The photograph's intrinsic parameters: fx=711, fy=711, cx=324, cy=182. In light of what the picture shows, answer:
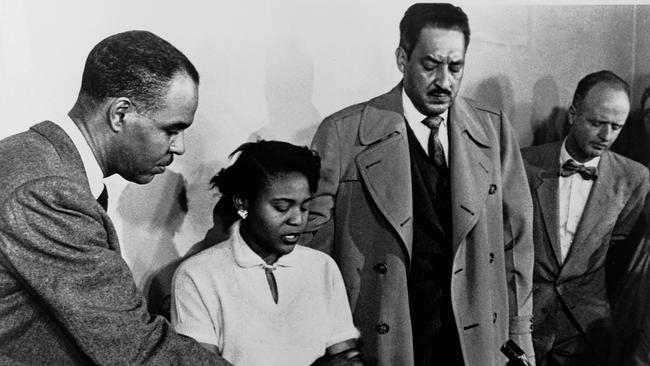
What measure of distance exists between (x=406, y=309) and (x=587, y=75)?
745 millimetres

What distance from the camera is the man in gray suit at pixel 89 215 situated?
1086 millimetres

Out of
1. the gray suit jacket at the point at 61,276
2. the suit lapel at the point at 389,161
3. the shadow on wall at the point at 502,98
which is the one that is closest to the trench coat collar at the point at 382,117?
the suit lapel at the point at 389,161

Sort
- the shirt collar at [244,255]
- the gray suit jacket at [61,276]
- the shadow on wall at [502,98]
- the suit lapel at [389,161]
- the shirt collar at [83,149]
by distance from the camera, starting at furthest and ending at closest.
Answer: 1. the shadow on wall at [502,98]
2. the suit lapel at [389,161]
3. the shirt collar at [244,255]
4. the shirt collar at [83,149]
5. the gray suit jacket at [61,276]

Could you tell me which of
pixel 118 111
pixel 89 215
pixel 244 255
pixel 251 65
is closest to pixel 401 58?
pixel 251 65

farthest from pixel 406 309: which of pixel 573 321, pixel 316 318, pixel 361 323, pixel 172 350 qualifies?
pixel 172 350

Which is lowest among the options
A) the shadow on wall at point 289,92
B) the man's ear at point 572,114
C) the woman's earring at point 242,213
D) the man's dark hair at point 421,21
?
the woman's earring at point 242,213

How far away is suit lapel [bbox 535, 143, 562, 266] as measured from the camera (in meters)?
1.78

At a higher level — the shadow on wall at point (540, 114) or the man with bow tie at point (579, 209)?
the shadow on wall at point (540, 114)

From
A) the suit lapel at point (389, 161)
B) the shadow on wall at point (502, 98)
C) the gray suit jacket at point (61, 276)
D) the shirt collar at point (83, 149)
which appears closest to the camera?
the gray suit jacket at point (61, 276)

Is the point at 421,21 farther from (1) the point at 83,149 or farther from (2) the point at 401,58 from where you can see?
(1) the point at 83,149

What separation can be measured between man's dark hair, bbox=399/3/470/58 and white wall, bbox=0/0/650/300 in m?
0.02

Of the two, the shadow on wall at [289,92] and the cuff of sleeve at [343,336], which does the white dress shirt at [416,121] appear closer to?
the shadow on wall at [289,92]

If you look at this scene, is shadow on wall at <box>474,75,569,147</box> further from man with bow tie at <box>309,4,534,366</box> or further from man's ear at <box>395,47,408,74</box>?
man's ear at <box>395,47,408,74</box>

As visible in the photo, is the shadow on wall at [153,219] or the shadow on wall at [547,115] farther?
the shadow on wall at [547,115]
